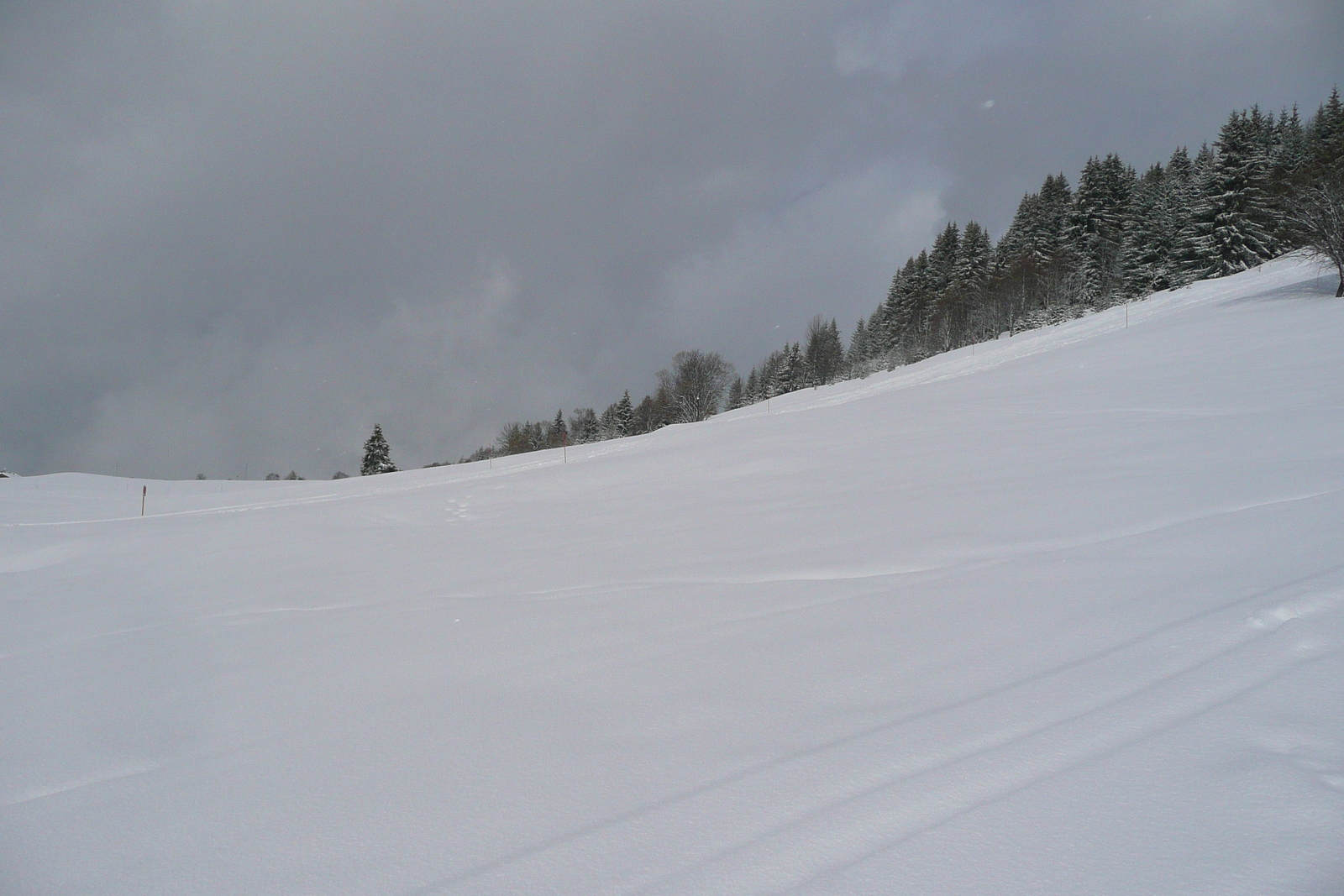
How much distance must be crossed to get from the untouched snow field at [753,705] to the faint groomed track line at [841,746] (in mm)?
12

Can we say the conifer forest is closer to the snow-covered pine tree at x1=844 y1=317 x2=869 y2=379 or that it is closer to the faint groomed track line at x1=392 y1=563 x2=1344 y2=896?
the snow-covered pine tree at x1=844 y1=317 x2=869 y2=379

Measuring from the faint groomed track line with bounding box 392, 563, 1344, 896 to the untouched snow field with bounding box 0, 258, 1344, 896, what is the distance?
0.04ft

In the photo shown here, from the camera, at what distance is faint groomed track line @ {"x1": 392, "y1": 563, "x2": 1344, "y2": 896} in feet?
4.91

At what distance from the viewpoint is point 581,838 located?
1.57m

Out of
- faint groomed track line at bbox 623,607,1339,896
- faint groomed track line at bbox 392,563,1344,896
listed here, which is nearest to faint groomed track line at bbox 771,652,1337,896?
faint groomed track line at bbox 623,607,1339,896

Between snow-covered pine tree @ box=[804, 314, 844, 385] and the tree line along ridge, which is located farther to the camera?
snow-covered pine tree @ box=[804, 314, 844, 385]

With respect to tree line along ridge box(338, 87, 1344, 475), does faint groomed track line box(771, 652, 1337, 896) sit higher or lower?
lower

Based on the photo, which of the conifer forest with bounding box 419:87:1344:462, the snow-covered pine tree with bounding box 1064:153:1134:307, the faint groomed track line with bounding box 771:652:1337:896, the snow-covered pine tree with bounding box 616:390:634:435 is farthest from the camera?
the snow-covered pine tree with bounding box 616:390:634:435

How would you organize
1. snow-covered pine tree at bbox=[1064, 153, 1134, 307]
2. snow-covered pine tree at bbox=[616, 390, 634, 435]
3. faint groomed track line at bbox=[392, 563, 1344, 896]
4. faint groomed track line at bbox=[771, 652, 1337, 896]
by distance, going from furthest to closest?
snow-covered pine tree at bbox=[616, 390, 634, 435]
snow-covered pine tree at bbox=[1064, 153, 1134, 307]
faint groomed track line at bbox=[392, 563, 1344, 896]
faint groomed track line at bbox=[771, 652, 1337, 896]

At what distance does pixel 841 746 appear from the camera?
6.10 ft

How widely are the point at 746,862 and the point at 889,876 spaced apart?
1.11ft

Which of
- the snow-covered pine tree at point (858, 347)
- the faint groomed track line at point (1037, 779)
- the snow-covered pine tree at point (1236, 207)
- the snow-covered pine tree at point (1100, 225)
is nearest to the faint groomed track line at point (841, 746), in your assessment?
the faint groomed track line at point (1037, 779)

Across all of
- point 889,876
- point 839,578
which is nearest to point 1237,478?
point 839,578

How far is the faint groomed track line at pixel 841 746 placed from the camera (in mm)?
1498
